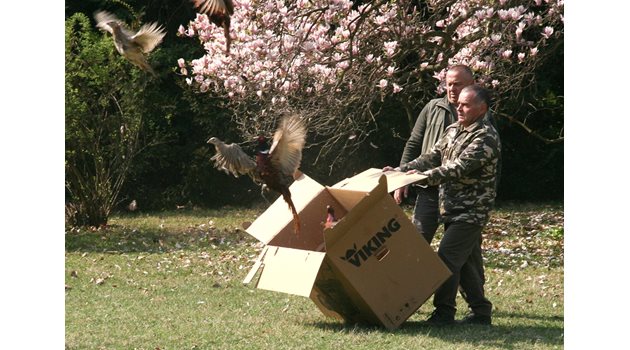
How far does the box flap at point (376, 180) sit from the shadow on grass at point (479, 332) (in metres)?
0.81

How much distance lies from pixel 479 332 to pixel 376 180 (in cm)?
105

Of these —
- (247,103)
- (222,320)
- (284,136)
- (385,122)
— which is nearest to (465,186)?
(284,136)

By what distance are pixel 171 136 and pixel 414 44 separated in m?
5.56

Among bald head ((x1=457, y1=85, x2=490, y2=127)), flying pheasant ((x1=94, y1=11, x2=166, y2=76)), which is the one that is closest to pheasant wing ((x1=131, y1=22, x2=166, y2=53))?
flying pheasant ((x1=94, y1=11, x2=166, y2=76))

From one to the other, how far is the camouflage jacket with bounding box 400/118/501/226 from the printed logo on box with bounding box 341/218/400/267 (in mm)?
324

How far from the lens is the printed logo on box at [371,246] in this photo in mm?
5355

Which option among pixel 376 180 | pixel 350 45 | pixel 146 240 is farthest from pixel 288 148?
pixel 146 240

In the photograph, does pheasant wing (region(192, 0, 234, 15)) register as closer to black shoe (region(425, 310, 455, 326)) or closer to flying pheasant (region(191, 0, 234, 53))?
flying pheasant (region(191, 0, 234, 53))

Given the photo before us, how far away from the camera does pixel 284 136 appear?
5004 mm

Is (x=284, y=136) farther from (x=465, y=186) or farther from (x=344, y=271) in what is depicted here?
(x=465, y=186)

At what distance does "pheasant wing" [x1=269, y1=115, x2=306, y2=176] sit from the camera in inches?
197

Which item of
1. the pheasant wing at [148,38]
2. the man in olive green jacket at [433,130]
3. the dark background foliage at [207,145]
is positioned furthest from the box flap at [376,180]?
the dark background foliage at [207,145]

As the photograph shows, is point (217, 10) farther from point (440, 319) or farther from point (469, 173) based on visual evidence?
point (440, 319)

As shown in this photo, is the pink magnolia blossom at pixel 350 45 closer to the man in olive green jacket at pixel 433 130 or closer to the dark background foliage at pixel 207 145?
the man in olive green jacket at pixel 433 130
